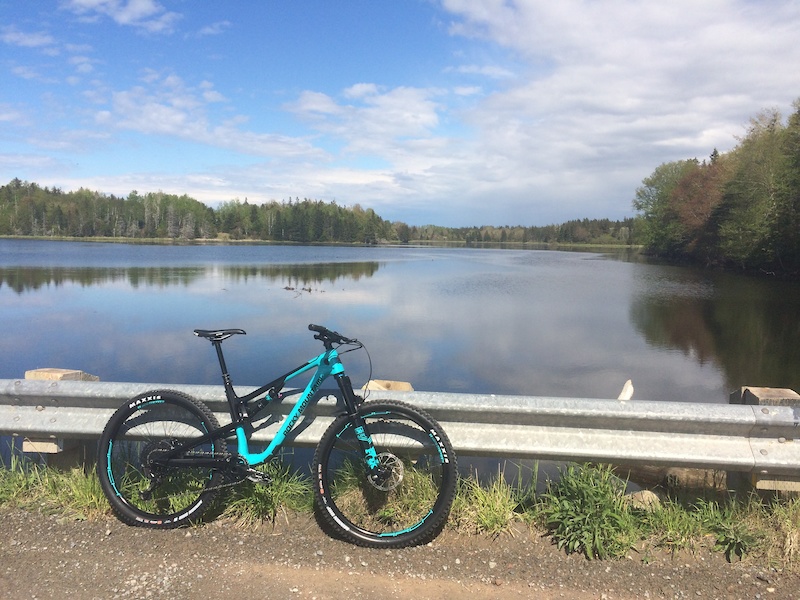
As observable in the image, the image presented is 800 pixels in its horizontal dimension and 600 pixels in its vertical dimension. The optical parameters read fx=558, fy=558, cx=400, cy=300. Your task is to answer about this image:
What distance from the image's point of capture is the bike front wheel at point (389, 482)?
3.19m

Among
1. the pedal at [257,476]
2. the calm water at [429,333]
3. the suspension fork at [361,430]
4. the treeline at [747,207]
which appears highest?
the treeline at [747,207]

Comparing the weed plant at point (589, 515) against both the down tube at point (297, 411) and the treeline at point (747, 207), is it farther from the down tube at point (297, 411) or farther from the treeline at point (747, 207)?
the treeline at point (747, 207)

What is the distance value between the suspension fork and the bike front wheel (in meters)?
0.01

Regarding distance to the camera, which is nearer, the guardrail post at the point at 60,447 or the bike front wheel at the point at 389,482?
the bike front wheel at the point at 389,482

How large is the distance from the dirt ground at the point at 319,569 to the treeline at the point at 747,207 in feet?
140

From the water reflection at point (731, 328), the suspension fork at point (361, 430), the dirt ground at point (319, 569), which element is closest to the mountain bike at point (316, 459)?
the suspension fork at point (361, 430)

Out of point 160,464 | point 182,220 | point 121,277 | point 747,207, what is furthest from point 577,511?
point 182,220

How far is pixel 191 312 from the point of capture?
17938 millimetres

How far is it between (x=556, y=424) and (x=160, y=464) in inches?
96.2

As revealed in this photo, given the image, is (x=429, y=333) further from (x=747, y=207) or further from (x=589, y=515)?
(x=747, y=207)

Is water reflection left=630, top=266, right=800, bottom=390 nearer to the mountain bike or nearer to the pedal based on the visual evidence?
the mountain bike

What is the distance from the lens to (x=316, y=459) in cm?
330

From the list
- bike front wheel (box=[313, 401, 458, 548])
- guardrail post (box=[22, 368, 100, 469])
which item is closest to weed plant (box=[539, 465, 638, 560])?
bike front wheel (box=[313, 401, 458, 548])

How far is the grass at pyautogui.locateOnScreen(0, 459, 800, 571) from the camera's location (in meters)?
3.11
